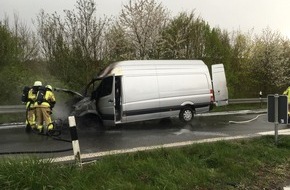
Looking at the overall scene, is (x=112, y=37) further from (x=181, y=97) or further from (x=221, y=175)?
(x=221, y=175)

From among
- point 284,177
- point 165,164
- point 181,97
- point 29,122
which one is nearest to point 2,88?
point 29,122

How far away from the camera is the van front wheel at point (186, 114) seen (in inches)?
565

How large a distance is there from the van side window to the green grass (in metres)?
5.35

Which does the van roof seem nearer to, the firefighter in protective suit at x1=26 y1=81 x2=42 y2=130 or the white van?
the white van

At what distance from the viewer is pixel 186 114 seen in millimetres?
14422

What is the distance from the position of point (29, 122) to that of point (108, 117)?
2.46 metres

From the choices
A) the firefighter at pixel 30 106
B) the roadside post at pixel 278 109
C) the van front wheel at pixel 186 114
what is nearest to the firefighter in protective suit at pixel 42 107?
the firefighter at pixel 30 106

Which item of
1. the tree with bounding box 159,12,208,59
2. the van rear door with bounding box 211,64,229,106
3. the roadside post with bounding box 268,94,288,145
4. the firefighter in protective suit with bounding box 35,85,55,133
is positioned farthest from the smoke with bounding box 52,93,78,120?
the tree with bounding box 159,12,208,59

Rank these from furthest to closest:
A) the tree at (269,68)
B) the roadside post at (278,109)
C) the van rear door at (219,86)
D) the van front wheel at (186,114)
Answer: the tree at (269,68), the van rear door at (219,86), the van front wheel at (186,114), the roadside post at (278,109)

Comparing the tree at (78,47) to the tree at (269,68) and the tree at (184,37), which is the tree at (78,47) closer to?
the tree at (184,37)

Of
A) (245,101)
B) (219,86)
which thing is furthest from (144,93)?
(245,101)

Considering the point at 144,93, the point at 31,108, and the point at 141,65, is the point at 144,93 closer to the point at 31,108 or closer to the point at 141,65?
the point at 141,65

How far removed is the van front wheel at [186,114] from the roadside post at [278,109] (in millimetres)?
5529

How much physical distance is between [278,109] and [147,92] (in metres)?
5.26
